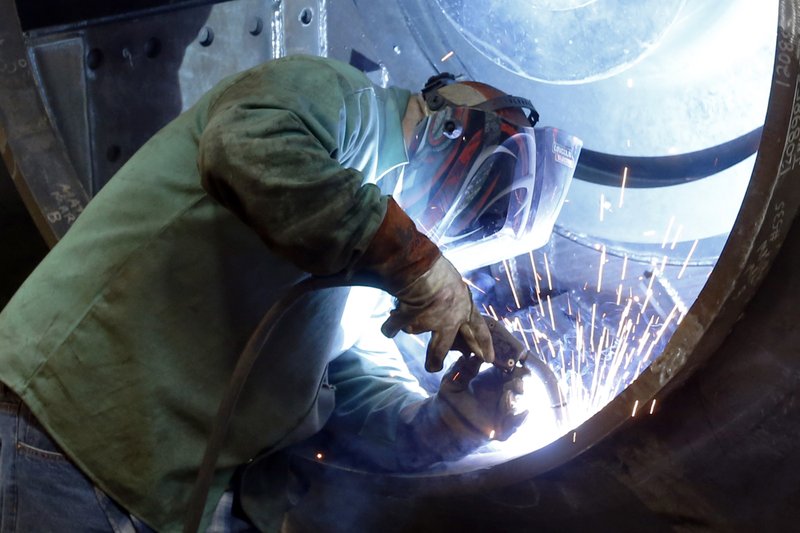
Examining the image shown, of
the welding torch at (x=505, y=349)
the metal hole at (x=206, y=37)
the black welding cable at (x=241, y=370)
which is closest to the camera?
the black welding cable at (x=241, y=370)

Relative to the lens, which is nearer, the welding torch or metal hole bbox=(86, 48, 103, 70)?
the welding torch

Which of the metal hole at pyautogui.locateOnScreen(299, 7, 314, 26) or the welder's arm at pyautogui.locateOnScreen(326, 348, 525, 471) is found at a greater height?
the metal hole at pyautogui.locateOnScreen(299, 7, 314, 26)

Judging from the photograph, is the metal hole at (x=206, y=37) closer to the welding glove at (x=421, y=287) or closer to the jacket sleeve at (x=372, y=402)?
the jacket sleeve at (x=372, y=402)

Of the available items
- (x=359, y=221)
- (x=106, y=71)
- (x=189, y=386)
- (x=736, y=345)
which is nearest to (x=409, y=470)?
(x=189, y=386)

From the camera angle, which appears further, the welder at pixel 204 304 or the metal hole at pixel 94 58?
the metal hole at pixel 94 58

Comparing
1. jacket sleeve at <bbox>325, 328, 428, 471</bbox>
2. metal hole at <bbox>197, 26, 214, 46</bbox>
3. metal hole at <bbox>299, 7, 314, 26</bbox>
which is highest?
metal hole at <bbox>299, 7, 314, 26</bbox>

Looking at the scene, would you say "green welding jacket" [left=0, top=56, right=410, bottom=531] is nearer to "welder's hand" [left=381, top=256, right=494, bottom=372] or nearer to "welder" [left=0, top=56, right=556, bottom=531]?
"welder" [left=0, top=56, right=556, bottom=531]

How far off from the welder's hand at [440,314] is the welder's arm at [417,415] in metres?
0.10

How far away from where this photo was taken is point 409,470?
2.00 meters

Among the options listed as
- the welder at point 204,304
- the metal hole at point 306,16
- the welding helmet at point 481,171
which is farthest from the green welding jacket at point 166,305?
the metal hole at point 306,16

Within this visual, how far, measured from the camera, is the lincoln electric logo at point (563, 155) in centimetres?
209

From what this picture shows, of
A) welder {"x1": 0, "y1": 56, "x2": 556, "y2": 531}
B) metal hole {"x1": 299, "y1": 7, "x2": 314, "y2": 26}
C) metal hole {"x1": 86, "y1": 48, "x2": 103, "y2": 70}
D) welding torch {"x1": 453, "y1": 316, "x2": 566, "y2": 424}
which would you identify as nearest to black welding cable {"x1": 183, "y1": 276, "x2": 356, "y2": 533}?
welder {"x1": 0, "y1": 56, "x2": 556, "y2": 531}

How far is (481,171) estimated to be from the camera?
1952 mm

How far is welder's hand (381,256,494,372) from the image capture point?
1724 millimetres
